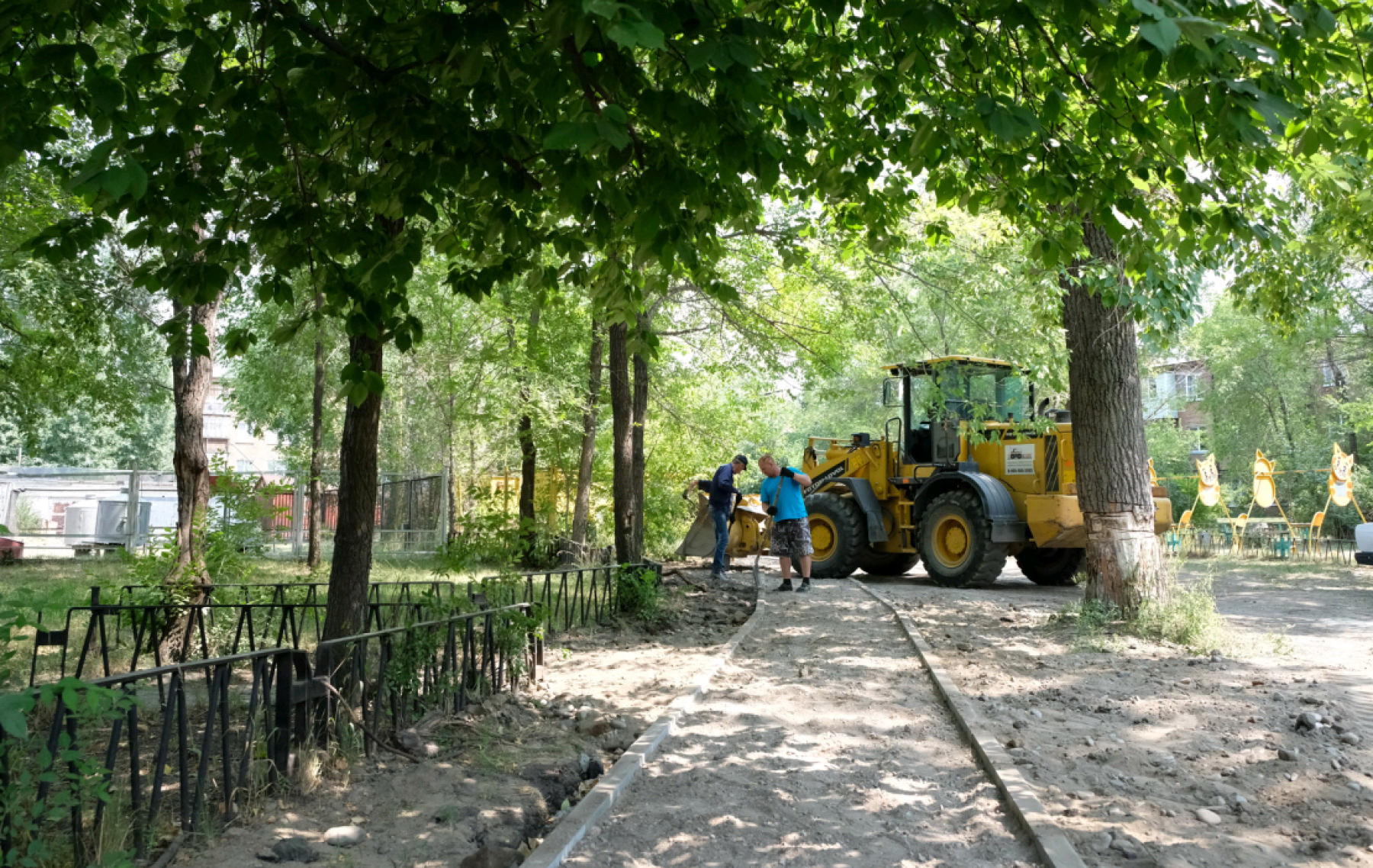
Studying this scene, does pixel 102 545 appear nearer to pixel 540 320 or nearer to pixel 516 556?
pixel 540 320

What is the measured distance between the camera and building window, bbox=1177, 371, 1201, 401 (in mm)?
38453

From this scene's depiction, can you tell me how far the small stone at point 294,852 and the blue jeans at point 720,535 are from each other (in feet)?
39.1

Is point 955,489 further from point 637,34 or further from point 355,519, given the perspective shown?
point 637,34

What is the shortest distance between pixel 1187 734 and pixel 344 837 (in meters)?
4.63

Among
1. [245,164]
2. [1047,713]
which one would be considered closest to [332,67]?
[245,164]

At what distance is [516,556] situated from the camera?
10609mm

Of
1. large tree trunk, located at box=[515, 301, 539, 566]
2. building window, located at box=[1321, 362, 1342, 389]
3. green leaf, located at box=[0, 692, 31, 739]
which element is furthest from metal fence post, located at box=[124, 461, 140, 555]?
building window, located at box=[1321, 362, 1342, 389]

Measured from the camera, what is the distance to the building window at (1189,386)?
126 feet

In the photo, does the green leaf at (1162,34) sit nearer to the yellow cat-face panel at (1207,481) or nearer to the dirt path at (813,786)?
the dirt path at (813,786)

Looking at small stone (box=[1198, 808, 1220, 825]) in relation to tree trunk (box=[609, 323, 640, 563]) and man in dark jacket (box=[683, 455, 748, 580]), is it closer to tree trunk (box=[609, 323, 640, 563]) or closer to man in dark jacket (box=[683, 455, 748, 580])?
tree trunk (box=[609, 323, 640, 563])

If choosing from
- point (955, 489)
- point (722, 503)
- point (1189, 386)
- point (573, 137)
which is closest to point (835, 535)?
point (722, 503)

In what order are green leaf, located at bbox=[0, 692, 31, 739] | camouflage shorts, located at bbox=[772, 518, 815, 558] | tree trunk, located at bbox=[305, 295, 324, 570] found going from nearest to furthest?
green leaf, located at bbox=[0, 692, 31, 739]
camouflage shorts, located at bbox=[772, 518, 815, 558]
tree trunk, located at bbox=[305, 295, 324, 570]

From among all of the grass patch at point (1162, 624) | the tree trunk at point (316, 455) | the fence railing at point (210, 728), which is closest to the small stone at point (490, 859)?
the fence railing at point (210, 728)

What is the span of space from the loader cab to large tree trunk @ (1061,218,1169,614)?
14.9 feet
